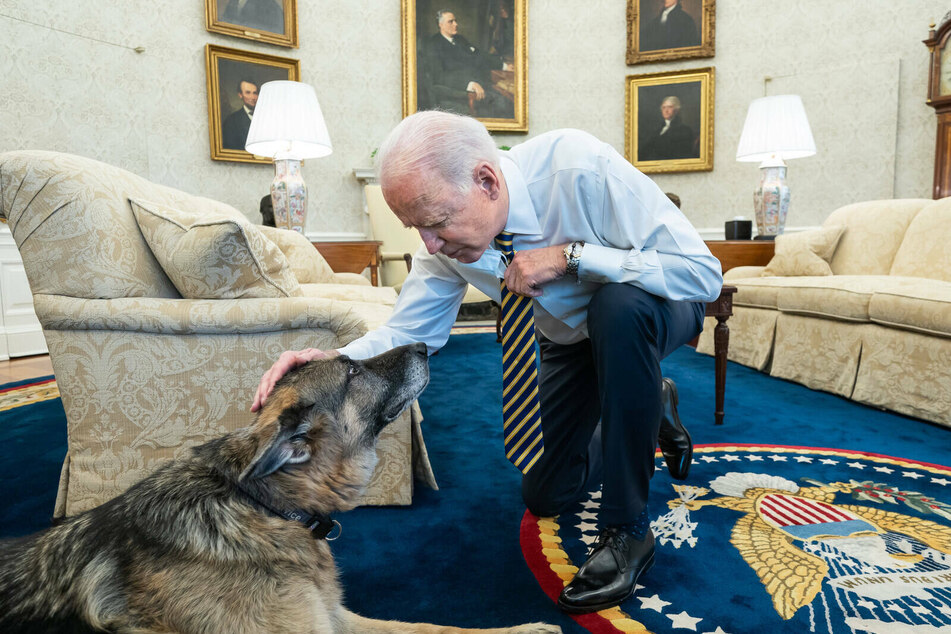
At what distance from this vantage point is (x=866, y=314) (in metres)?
3.02

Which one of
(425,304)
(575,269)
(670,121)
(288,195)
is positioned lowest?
(425,304)

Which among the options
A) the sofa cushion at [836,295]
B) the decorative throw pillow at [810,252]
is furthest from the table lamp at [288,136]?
the decorative throw pillow at [810,252]

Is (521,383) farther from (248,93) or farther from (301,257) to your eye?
(248,93)

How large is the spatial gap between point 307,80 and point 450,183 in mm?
5237

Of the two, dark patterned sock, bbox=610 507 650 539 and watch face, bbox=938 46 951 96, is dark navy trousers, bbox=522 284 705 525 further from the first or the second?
watch face, bbox=938 46 951 96

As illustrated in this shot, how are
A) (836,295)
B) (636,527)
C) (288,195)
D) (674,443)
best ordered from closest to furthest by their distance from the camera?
(636,527)
(674,443)
(836,295)
(288,195)

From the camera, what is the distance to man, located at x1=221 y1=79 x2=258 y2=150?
17.7 ft

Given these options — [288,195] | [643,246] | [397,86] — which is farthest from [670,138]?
[643,246]

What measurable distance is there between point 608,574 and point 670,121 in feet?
19.0

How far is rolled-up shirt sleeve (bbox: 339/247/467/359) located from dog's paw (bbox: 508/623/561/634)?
0.74 meters

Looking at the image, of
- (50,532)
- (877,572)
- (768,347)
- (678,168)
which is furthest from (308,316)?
(678,168)

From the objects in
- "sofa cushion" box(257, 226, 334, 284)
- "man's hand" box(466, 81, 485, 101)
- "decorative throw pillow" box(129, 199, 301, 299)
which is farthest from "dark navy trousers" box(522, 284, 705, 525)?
"man's hand" box(466, 81, 485, 101)

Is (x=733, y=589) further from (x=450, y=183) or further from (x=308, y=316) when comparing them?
(x=308, y=316)

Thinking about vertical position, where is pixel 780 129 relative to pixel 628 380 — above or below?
above
